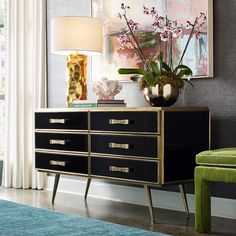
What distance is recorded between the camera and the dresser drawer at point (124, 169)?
11.3 feet

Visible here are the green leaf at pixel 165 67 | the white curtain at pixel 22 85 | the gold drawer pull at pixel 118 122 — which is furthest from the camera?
the white curtain at pixel 22 85

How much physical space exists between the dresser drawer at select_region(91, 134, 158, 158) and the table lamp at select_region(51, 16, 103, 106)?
1.66 ft

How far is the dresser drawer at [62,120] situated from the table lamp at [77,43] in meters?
0.15

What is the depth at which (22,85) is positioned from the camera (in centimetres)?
515

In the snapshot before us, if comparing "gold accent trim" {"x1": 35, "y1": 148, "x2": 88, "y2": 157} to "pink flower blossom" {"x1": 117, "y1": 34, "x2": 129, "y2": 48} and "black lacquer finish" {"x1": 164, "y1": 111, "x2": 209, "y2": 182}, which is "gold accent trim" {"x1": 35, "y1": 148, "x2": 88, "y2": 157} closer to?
"black lacquer finish" {"x1": 164, "y1": 111, "x2": 209, "y2": 182}

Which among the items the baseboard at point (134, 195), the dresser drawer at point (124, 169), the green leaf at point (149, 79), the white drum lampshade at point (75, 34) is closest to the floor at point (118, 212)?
the baseboard at point (134, 195)

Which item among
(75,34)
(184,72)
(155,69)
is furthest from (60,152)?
(184,72)

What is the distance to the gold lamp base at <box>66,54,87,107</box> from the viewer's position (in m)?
4.22

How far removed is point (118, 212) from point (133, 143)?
54 centimetres

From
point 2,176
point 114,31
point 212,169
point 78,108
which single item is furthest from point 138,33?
point 2,176

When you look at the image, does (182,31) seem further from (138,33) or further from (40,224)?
(40,224)

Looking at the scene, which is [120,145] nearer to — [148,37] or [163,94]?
[163,94]

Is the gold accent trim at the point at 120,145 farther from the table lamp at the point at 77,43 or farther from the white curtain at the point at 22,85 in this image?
the white curtain at the point at 22,85

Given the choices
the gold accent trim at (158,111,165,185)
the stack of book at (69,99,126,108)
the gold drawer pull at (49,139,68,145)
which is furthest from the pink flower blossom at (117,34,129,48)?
the gold accent trim at (158,111,165,185)
